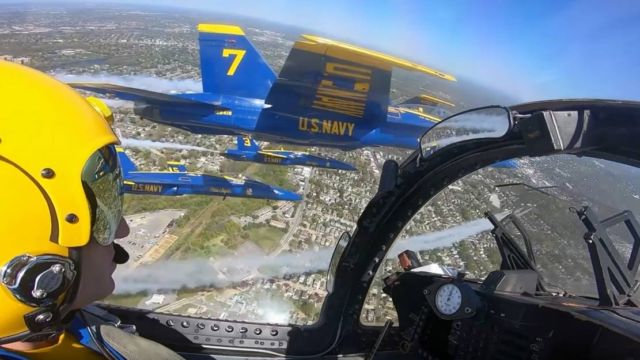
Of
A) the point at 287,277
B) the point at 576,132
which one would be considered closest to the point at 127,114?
the point at 287,277

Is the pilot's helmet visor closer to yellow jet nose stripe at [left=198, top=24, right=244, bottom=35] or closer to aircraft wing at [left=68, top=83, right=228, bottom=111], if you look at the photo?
aircraft wing at [left=68, top=83, right=228, bottom=111]

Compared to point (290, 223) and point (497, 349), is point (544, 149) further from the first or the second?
point (290, 223)

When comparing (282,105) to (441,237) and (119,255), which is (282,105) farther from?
(119,255)

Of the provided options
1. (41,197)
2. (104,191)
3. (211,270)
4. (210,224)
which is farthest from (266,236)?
(41,197)

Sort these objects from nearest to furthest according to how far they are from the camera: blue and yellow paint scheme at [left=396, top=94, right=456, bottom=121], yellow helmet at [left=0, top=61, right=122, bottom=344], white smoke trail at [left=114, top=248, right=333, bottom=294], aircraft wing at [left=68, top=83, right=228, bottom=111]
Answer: yellow helmet at [left=0, top=61, right=122, bottom=344] < white smoke trail at [left=114, top=248, right=333, bottom=294] < aircraft wing at [left=68, top=83, right=228, bottom=111] < blue and yellow paint scheme at [left=396, top=94, right=456, bottom=121]

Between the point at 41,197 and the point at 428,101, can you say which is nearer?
the point at 41,197

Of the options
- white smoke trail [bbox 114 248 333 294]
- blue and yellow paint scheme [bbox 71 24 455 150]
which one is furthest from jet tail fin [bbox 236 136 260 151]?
white smoke trail [bbox 114 248 333 294]

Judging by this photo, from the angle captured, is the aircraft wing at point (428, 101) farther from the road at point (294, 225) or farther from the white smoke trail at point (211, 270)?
the white smoke trail at point (211, 270)
